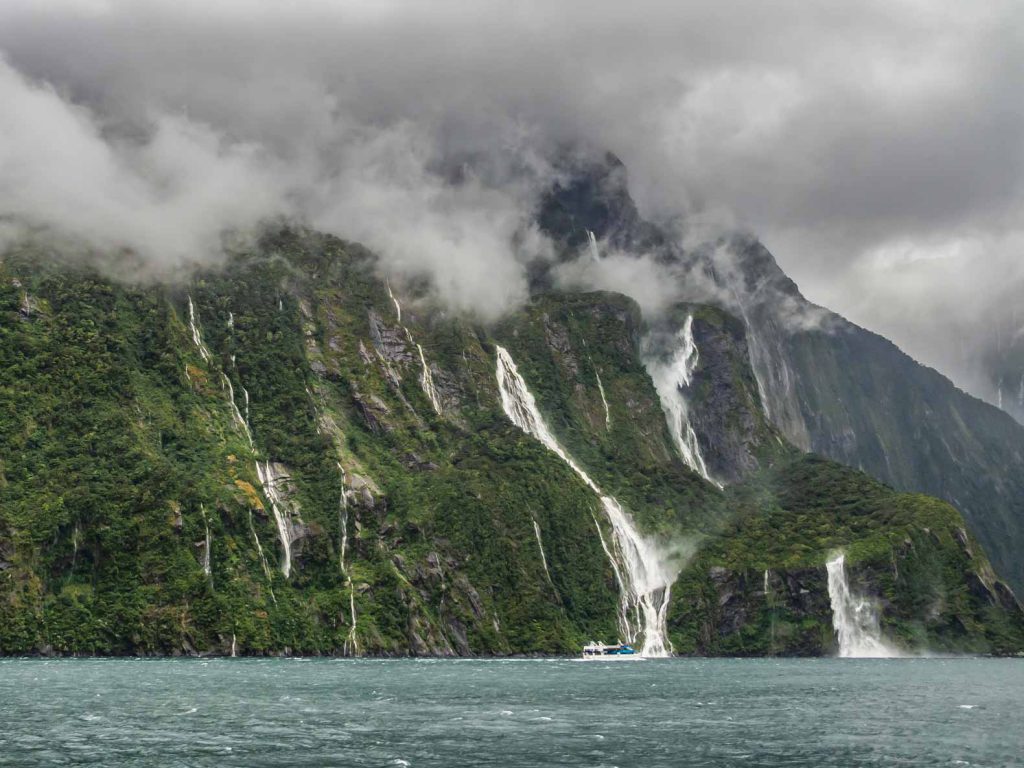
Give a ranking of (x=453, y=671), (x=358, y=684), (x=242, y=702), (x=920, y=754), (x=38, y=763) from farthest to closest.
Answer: (x=453, y=671) → (x=358, y=684) → (x=242, y=702) → (x=920, y=754) → (x=38, y=763)

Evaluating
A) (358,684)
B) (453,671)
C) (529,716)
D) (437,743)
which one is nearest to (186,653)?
(453,671)

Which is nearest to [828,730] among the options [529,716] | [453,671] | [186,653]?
[529,716]

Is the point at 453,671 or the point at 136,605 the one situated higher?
the point at 136,605

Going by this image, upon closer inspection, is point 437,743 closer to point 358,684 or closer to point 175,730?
point 175,730

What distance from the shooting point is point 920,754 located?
6391cm

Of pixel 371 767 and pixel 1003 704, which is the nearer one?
pixel 371 767

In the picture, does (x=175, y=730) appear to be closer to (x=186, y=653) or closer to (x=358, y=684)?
(x=358, y=684)

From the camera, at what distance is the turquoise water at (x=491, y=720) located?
62.4 m

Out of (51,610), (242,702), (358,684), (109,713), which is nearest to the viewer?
(109,713)

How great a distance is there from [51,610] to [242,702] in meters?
110

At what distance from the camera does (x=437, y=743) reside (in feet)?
223

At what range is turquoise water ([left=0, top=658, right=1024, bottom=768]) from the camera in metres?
62.4

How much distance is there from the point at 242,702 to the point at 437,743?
33.8 metres

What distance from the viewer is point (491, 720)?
8194 cm
